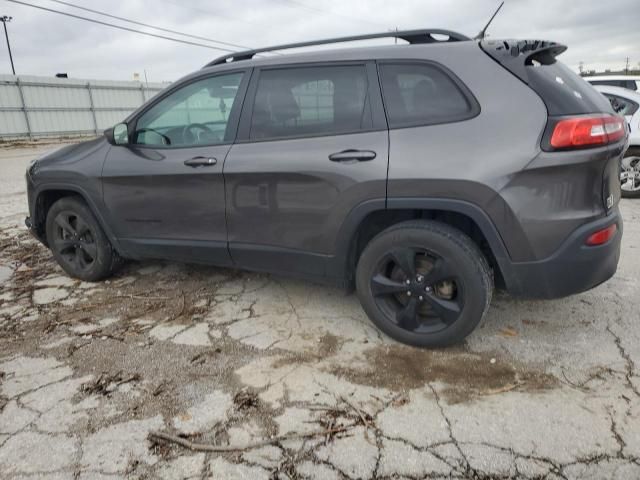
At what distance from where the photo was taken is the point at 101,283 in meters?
4.07

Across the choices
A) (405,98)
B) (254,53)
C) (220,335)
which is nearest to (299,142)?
(405,98)

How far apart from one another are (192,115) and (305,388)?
84.2 inches

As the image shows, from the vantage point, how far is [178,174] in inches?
129

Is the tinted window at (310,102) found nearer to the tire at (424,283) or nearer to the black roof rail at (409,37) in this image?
the black roof rail at (409,37)

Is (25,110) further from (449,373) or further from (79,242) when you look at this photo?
(449,373)

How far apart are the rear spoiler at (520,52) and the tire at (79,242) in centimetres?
320

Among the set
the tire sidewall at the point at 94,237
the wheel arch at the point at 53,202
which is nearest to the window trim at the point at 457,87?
the wheel arch at the point at 53,202

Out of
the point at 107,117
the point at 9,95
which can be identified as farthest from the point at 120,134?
the point at 107,117

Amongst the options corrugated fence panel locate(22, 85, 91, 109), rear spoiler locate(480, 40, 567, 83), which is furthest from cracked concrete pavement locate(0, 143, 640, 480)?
corrugated fence panel locate(22, 85, 91, 109)

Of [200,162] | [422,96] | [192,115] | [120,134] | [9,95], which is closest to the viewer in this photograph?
[422,96]

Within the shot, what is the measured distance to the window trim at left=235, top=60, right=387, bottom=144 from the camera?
2689mm

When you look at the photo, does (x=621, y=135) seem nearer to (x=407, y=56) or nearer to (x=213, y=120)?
(x=407, y=56)

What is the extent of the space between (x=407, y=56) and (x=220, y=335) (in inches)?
81.8

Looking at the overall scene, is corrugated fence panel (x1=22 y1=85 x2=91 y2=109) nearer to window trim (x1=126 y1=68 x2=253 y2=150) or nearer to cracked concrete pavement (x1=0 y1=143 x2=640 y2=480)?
cracked concrete pavement (x1=0 y1=143 x2=640 y2=480)
